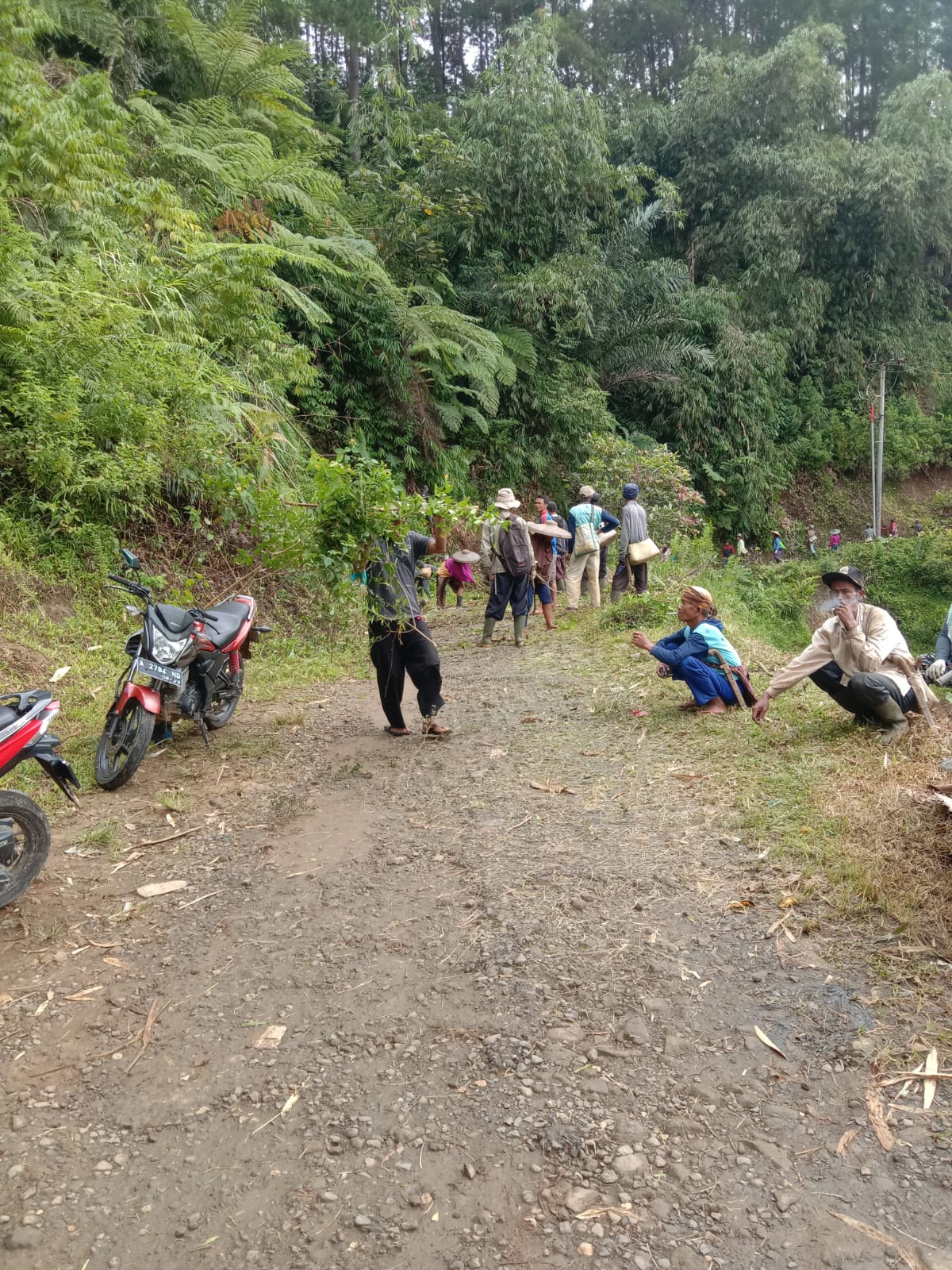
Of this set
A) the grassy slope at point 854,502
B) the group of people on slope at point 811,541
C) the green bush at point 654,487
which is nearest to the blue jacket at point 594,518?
the green bush at point 654,487

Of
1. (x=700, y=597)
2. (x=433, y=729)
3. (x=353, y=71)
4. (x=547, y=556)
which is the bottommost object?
(x=433, y=729)

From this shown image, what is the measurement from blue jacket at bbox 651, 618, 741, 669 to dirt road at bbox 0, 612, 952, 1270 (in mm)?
1622

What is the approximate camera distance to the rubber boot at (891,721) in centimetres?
556

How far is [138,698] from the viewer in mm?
5527

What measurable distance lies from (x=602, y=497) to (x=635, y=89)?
22.2 m

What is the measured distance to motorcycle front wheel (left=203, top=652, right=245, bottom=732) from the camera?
21.8ft

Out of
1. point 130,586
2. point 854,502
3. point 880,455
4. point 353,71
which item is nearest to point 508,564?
point 130,586

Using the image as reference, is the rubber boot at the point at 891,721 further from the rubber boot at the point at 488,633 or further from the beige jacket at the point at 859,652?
the rubber boot at the point at 488,633

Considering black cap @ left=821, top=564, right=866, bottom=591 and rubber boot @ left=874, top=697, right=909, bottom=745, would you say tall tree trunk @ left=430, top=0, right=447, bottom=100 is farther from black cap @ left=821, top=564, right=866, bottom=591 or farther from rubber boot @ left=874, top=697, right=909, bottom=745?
rubber boot @ left=874, top=697, right=909, bottom=745

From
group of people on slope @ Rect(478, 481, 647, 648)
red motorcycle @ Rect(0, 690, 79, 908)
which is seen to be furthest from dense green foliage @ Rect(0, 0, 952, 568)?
red motorcycle @ Rect(0, 690, 79, 908)

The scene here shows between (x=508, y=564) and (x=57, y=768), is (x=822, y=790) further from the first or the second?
(x=508, y=564)

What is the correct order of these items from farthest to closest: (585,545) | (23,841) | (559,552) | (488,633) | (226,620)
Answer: (559,552) → (585,545) → (488,633) → (226,620) → (23,841)

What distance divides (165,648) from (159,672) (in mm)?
187

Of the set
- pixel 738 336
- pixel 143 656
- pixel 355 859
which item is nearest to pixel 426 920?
pixel 355 859
